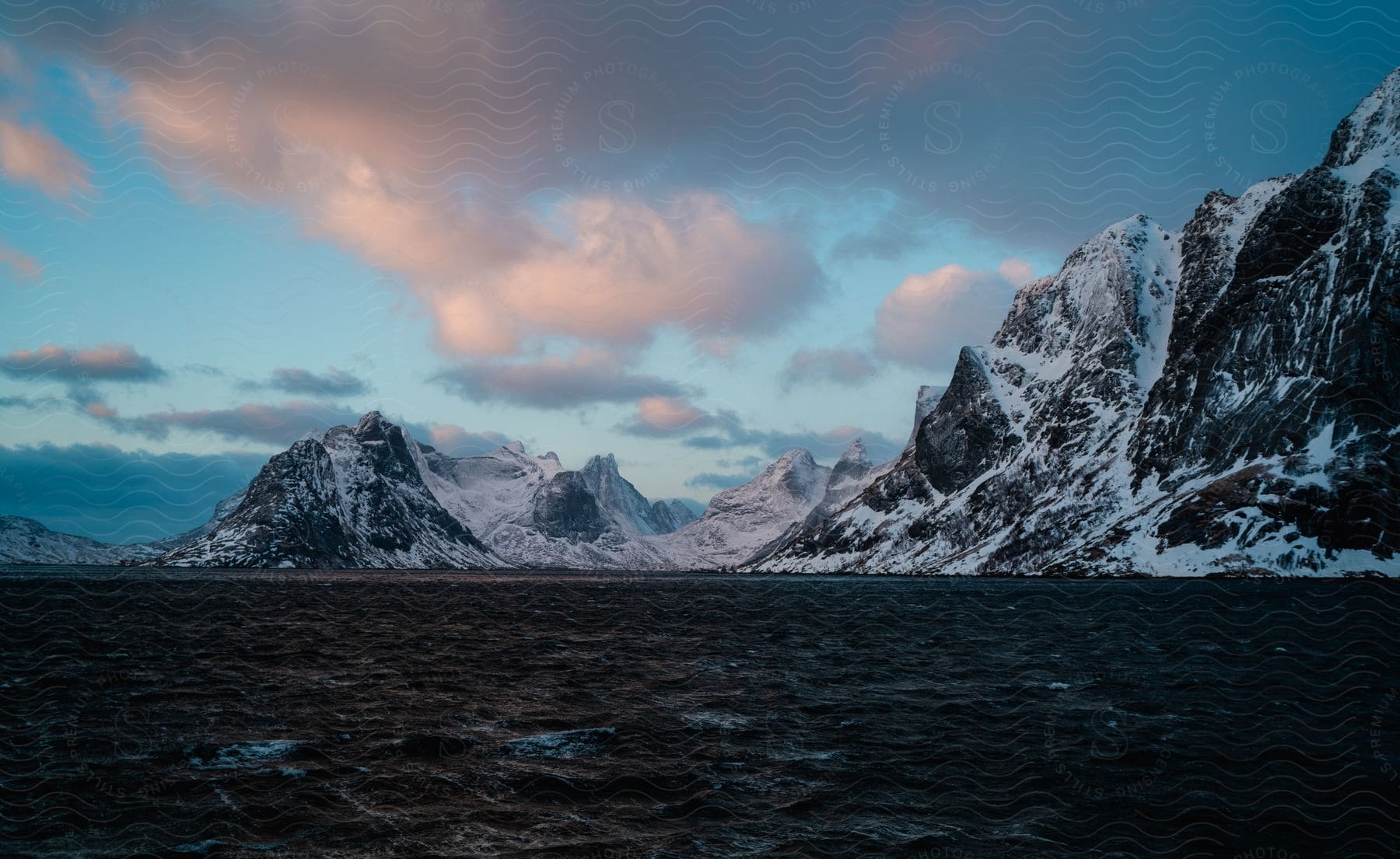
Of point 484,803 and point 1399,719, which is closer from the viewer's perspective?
point 484,803

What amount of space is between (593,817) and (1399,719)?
29.0m

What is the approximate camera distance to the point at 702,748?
79.3 ft

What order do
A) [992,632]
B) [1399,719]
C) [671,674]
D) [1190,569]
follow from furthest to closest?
[1190,569] < [992,632] < [671,674] < [1399,719]

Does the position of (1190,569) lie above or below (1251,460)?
below

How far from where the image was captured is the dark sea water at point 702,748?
1641cm

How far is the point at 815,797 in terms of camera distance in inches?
753

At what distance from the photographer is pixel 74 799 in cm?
1862

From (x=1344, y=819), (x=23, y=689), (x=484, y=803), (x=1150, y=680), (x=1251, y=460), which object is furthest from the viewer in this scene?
(x=1251, y=460)

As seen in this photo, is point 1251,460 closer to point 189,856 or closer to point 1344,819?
point 1344,819

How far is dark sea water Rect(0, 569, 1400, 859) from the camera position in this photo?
16406mm

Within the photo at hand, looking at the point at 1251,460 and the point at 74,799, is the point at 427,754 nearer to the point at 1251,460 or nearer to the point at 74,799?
the point at 74,799

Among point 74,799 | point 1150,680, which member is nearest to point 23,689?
point 74,799

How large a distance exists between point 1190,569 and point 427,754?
7454 inches

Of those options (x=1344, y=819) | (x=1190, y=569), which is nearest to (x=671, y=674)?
(x=1344, y=819)
